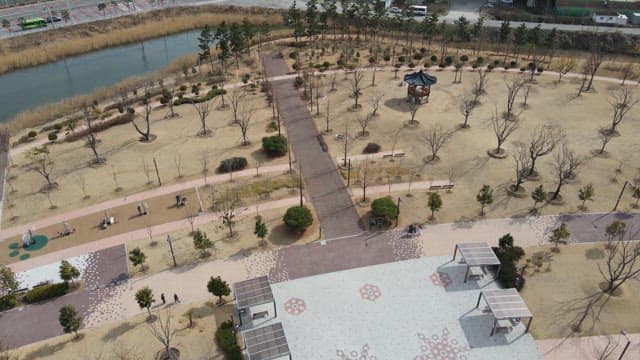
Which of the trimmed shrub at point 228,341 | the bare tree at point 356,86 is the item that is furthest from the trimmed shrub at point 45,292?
the bare tree at point 356,86

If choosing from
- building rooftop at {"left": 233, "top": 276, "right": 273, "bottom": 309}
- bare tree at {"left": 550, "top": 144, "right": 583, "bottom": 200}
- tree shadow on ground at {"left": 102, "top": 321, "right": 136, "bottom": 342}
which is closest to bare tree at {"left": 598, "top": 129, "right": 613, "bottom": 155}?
bare tree at {"left": 550, "top": 144, "right": 583, "bottom": 200}

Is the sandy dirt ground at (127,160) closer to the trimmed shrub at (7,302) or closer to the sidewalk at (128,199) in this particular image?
the sidewalk at (128,199)

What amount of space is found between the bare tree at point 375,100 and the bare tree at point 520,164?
52.3ft

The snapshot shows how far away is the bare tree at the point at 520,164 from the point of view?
4138 centimetres

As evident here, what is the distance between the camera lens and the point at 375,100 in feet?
190

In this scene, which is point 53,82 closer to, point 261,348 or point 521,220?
point 261,348

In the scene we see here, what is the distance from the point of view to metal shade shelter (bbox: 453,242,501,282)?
105 ft

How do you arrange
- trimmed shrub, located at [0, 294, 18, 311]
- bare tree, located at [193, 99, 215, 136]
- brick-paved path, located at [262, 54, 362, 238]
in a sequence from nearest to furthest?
trimmed shrub, located at [0, 294, 18, 311]
brick-paved path, located at [262, 54, 362, 238]
bare tree, located at [193, 99, 215, 136]

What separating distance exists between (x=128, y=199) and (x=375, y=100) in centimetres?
3109

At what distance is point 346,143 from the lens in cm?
4781

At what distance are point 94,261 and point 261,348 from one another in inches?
654

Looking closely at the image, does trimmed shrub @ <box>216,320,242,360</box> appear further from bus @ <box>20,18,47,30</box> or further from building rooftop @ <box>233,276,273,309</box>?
bus @ <box>20,18,47,30</box>

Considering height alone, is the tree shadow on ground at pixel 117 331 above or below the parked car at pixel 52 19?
below

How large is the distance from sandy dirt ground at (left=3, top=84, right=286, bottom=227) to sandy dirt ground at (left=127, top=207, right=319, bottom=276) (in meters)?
8.57
